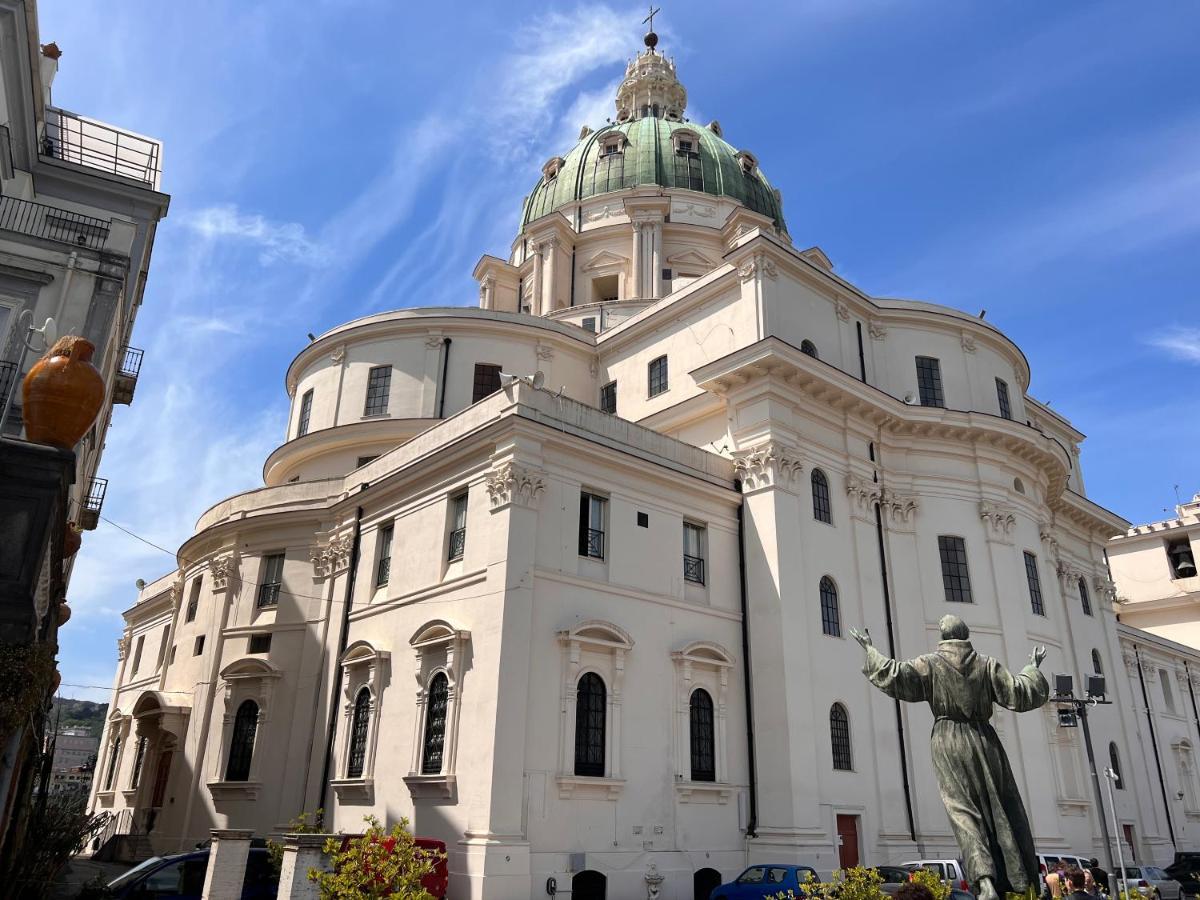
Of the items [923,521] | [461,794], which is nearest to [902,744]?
[923,521]

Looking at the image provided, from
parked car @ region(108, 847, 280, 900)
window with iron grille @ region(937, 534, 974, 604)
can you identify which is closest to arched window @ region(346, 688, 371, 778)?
parked car @ region(108, 847, 280, 900)

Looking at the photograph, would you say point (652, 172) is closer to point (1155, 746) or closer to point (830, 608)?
point (830, 608)

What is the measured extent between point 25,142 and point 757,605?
69.5 ft

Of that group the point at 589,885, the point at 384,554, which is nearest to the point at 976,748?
the point at 589,885

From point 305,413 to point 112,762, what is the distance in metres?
14.4

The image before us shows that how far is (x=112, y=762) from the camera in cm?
3322

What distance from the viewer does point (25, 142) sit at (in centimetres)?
2106

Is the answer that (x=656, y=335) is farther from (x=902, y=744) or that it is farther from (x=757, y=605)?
(x=902, y=744)

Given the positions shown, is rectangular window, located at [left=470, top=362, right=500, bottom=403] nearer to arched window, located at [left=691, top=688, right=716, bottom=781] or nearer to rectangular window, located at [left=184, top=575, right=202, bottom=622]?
rectangular window, located at [left=184, top=575, right=202, bottom=622]

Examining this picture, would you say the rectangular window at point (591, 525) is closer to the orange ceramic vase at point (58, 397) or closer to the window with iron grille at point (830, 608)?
the window with iron grille at point (830, 608)

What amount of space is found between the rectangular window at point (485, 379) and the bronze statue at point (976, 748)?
23.1m

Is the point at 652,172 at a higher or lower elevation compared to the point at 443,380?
higher

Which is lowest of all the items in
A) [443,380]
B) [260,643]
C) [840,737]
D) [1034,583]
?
[840,737]

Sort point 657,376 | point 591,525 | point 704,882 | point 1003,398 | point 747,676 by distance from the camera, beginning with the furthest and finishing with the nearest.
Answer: point 1003,398
point 657,376
point 747,676
point 591,525
point 704,882
